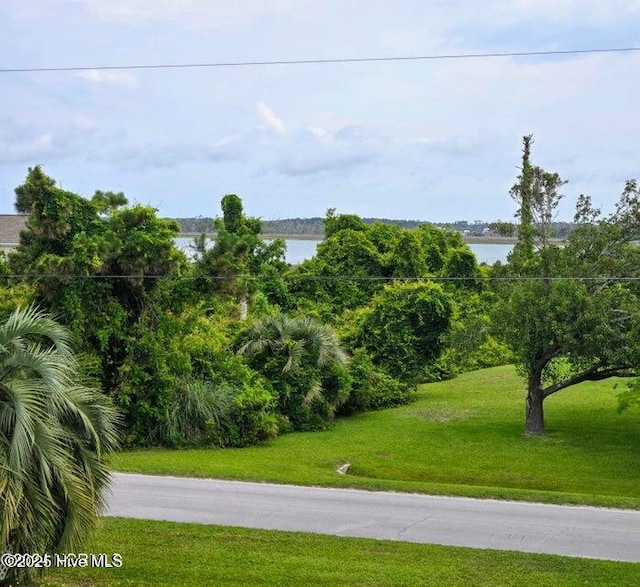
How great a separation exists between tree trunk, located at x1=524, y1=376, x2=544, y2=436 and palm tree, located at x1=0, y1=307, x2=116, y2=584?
1691 cm

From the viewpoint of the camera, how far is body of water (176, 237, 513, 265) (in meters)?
26.3

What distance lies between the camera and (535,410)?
24672 mm

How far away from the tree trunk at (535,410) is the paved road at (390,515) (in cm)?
857

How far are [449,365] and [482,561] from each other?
26743 millimetres

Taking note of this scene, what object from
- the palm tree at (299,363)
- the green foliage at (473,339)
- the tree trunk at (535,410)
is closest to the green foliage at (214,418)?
the palm tree at (299,363)

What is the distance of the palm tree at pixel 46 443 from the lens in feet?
29.1

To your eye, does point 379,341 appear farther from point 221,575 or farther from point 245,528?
point 221,575

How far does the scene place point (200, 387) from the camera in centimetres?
2422

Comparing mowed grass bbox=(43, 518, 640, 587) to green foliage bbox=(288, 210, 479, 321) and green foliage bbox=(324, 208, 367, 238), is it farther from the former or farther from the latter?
green foliage bbox=(324, 208, 367, 238)

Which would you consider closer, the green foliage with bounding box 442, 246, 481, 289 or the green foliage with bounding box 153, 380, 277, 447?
the green foliage with bounding box 153, 380, 277, 447

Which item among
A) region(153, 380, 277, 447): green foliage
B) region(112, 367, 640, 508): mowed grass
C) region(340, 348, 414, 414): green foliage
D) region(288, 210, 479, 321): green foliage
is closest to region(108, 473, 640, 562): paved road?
region(112, 367, 640, 508): mowed grass

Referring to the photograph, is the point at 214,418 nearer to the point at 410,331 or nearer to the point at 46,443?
the point at 410,331

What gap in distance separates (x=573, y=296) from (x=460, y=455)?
17.7ft

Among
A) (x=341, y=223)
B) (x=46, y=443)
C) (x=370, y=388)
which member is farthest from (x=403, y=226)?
(x=46, y=443)
